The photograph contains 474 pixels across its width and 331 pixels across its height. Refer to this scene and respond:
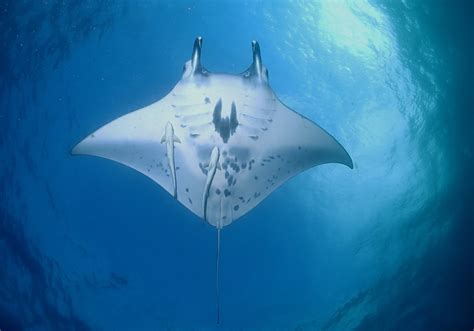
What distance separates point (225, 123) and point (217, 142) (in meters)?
0.29

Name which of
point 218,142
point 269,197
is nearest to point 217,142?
point 218,142

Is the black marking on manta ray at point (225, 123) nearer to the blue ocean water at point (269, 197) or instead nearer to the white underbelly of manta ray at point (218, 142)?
the white underbelly of manta ray at point (218, 142)

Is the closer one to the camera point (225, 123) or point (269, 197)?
point (225, 123)

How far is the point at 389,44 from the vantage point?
8.22 m

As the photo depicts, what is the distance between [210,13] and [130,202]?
594cm

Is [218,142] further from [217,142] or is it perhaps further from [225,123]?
[225,123]

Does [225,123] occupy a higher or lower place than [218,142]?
higher

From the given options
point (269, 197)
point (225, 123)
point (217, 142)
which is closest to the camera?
point (225, 123)

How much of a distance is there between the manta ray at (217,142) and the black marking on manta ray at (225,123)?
1 cm

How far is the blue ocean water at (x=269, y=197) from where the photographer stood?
7.98m

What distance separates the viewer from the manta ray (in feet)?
15.2

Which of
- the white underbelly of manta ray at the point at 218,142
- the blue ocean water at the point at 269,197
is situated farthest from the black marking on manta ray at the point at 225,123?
the blue ocean water at the point at 269,197

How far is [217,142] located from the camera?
192 inches

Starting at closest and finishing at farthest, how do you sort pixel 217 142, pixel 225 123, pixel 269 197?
pixel 225 123 → pixel 217 142 → pixel 269 197
